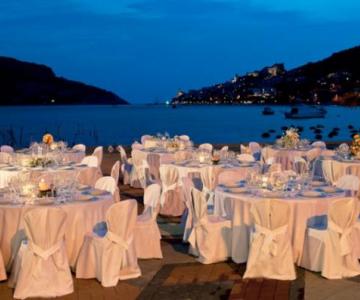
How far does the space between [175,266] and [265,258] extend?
102 cm

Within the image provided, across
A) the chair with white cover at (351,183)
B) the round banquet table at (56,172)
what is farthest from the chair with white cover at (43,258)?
the chair with white cover at (351,183)

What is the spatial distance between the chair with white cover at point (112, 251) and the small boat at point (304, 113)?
236 ft

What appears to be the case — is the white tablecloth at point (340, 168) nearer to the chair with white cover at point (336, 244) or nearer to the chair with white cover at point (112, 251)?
the chair with white cover at point (336, 244)

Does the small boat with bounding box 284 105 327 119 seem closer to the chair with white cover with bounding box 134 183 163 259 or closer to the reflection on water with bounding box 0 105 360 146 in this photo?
the reflection on water with bounding box 0 105 360 146

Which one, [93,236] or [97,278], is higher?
[93,236]

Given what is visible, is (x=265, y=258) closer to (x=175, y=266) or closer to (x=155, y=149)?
(x=175, y=266)

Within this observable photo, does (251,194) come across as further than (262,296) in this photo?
Yes

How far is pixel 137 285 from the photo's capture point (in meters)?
5.91

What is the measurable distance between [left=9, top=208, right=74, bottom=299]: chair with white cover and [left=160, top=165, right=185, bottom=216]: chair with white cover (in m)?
4.13

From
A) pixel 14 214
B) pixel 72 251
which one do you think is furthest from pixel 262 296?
pixel 14 214

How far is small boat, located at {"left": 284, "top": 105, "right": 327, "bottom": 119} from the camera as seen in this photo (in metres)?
77.6

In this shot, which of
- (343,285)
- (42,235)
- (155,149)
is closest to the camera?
(42,235)

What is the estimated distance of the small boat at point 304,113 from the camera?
77.6 meters

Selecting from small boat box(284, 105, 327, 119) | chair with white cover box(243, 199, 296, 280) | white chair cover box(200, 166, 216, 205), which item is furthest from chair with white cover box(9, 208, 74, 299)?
small boat box(284, 105, 327, 119)
